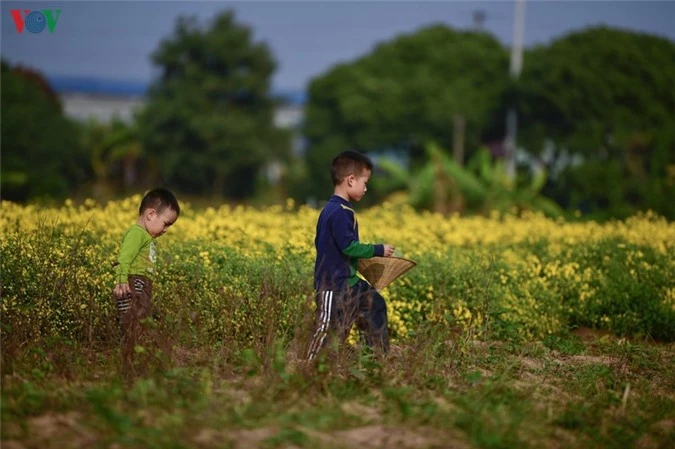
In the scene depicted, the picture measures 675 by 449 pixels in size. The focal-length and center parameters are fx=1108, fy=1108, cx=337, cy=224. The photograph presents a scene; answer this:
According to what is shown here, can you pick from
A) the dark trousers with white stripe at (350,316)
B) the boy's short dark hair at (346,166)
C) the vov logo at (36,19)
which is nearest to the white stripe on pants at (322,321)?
the dark trousers with white stripe at (350,316)

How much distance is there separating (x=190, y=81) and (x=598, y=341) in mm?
42505

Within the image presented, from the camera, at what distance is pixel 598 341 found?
8547mm

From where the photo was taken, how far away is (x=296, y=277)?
7.91 meters

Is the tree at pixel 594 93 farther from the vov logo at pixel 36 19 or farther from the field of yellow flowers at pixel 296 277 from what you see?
the vov logo at pixel 36 19

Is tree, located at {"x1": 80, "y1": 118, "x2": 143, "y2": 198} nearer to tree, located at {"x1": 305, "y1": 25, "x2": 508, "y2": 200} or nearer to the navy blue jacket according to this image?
tree, located at {"x1": 305, "y1": 25, "x2": 508, "y2": 200}

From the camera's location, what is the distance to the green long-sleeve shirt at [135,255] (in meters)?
6.91

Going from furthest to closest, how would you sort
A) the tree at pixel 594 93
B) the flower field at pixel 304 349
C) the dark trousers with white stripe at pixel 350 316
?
the tree at pixel 594 93
the dark trousers with white stripe at pixel 350 316
the flower field at pixel 304 349

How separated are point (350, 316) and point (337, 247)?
1.43 ft

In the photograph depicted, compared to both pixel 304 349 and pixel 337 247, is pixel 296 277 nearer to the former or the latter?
pixel 337 247

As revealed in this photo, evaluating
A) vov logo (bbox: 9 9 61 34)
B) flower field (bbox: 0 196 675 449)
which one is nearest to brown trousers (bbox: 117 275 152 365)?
flower field (bbox: 0 196 675 449)

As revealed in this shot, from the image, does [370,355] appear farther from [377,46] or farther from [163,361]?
[377,46]

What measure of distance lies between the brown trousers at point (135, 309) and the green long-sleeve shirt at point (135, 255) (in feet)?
0.21

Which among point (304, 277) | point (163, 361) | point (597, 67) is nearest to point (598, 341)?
point (304, 277)

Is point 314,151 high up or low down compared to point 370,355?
up
